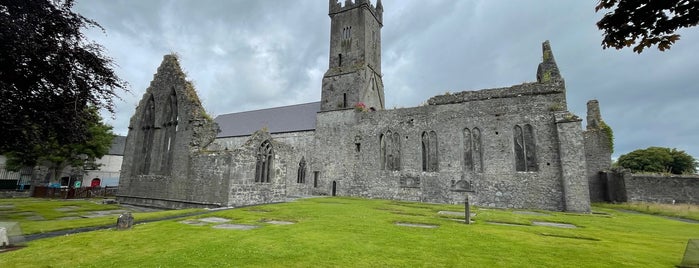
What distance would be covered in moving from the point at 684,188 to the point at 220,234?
100.0ft

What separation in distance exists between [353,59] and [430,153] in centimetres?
1358

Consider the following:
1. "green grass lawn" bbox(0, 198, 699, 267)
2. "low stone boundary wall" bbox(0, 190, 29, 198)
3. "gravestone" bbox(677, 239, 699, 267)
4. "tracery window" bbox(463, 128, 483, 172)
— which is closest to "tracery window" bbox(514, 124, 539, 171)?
"tracery window" bbox(463, 128, 483, 172)

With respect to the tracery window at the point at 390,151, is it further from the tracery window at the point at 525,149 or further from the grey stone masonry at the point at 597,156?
the grey stone masonry at the point at 597,156

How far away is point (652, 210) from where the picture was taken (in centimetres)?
1822

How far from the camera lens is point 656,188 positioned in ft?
71.3

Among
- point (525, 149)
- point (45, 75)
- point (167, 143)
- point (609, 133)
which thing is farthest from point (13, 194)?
point (609, 133)

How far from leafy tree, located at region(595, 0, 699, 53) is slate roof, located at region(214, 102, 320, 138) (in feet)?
93.1

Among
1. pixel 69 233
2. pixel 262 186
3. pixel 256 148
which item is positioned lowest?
pixel 69 233

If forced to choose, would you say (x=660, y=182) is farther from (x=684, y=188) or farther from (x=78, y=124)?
(x=78, y=124)

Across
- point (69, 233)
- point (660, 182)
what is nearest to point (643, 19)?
point (69, 233)

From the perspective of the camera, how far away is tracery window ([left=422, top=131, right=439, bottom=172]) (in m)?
23.8

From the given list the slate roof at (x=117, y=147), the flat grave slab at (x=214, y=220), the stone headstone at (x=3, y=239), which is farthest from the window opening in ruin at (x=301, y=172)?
the slate roof at (x=117, y=147)

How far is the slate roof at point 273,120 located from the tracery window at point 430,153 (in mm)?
12134

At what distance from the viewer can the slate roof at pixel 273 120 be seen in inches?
1319
